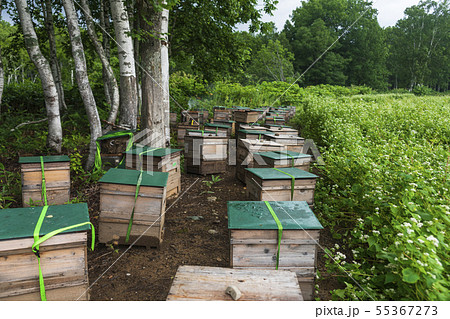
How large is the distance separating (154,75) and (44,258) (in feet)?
17.0

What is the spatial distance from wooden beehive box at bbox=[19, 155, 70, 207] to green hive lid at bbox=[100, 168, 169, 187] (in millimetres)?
1365

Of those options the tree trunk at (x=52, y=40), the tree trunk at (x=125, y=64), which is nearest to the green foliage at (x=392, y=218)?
the tree trunk at (x=125, y=64)

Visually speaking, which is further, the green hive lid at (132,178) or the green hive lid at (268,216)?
the green hive lid at (132,178)

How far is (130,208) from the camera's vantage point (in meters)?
3.51

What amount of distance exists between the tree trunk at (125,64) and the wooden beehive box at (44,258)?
482 centimetres

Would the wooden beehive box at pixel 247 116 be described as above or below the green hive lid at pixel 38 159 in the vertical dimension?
above

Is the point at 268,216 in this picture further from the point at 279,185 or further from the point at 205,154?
the point at 205,154

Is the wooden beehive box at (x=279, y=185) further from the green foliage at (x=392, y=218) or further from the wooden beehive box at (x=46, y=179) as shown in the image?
the wooden beehive box at (x=46, y=179)

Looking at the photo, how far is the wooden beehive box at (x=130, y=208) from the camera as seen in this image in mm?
3451

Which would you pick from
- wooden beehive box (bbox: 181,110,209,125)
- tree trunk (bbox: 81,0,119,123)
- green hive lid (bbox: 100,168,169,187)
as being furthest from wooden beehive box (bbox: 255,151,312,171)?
wooden beehive box (bbox: 181,110,209,125)

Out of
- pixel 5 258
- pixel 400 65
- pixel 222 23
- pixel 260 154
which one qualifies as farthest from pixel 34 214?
A: pixel 400 65

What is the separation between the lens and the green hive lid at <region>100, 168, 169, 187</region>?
11.2ft

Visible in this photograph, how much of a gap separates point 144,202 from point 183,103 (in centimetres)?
1316

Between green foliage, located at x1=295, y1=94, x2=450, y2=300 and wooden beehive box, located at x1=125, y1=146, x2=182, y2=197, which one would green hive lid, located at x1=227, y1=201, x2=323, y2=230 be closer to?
green foliage, located at x1=295, y1=94, x2=450, y2=300
